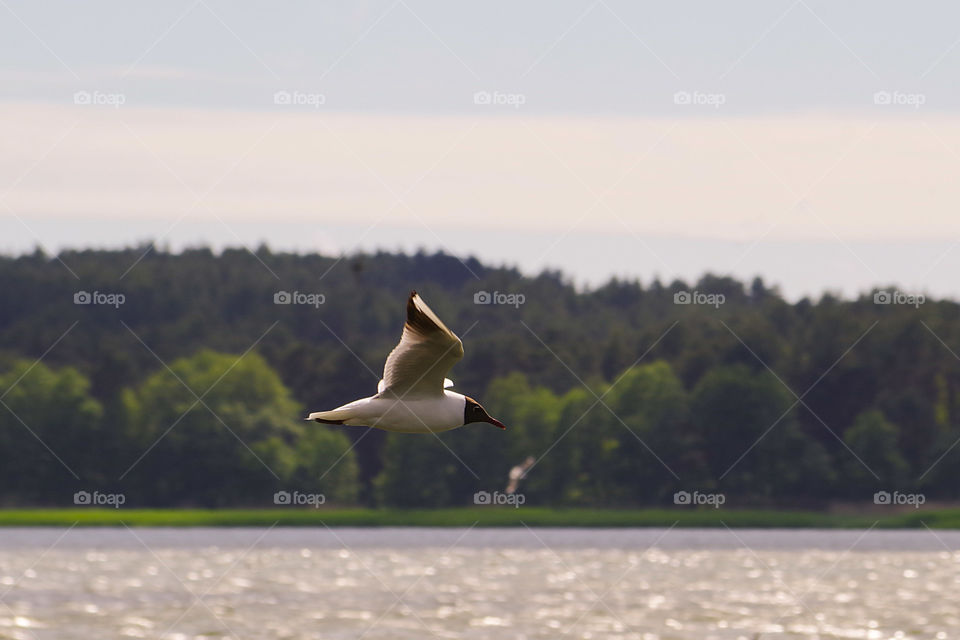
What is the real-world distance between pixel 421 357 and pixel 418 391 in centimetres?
56

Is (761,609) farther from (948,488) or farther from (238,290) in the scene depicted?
(238,290)

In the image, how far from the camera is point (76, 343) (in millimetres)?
166750

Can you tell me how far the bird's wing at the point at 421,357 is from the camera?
925 inches

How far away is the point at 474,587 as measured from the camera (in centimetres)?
8138

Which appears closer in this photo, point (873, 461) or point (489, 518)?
point (489, 518)

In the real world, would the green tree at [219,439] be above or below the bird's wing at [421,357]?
above

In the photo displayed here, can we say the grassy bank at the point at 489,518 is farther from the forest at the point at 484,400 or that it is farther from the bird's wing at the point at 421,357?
the bird's wing at the point at 421,357

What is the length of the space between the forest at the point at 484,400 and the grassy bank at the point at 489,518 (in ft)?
3.79

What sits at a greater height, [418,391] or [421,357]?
[421,357]

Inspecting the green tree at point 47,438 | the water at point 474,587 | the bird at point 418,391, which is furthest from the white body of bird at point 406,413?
the green tree at point 47,438

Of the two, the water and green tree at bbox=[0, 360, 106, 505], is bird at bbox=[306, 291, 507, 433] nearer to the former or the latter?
the water

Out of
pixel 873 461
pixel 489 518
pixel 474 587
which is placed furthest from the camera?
pixel 873 461

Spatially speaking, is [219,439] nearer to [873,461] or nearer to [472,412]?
[873,461]

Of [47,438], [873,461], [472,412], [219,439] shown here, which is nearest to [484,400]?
[219,439]
